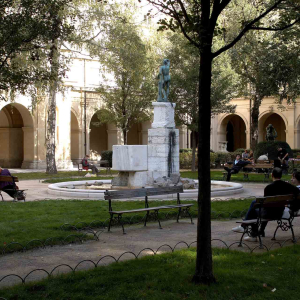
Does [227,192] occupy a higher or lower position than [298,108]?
lower

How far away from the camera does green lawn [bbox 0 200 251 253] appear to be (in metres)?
7.87

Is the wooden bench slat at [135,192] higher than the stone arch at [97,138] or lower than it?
lower

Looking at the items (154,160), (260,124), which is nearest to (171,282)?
(154,160)

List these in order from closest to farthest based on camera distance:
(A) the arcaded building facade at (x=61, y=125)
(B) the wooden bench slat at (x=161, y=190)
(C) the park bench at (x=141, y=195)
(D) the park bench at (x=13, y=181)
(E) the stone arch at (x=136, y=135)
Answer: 1. (C) the park bench at (x=141, y=195)
2. (B) the wooden bench slat at (x=161, y=190)
3. (D) the park bench at (x=13, y=181)
4. (A) the arcaded building facade at (x=61, y=125)
5. (E) the stone arch at (x=136, y=135)

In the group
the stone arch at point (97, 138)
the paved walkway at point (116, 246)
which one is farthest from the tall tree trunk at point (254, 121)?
the paved walkway at point (116, 246)

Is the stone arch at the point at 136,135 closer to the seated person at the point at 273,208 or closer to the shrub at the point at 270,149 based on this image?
the shrub at the point at 270,149

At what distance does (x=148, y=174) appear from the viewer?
14836 millimetres

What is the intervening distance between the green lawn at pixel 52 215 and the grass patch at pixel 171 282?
213cm

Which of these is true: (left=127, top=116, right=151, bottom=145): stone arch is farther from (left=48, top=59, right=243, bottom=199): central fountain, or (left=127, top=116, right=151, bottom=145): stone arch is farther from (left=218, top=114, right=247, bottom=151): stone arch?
(left=48, top=59, right=243, bottom=199): central fountain

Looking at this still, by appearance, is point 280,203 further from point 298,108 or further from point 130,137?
point 130,137

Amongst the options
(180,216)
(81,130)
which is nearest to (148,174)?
(180,216)

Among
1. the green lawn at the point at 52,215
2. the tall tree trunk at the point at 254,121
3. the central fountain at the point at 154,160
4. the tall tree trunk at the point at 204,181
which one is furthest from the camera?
the tall tree trunk at the point at 254,121

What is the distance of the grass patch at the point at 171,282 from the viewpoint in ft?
15.5

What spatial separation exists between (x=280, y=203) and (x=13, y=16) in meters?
5.76
